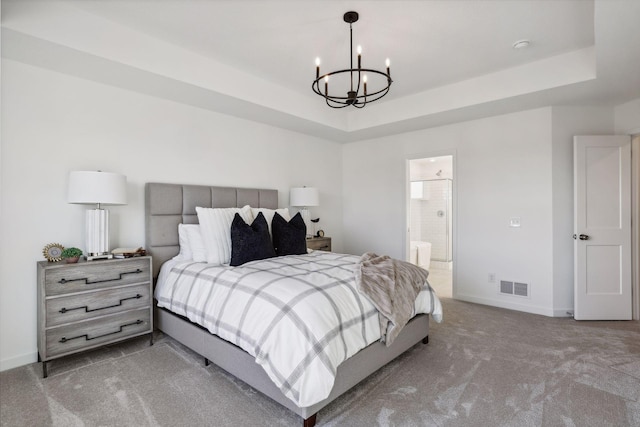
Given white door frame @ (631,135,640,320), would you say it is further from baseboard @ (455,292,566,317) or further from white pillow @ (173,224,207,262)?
white pillow @ (173,224,207,262)

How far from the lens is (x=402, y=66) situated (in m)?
3.47

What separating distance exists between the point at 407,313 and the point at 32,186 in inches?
128

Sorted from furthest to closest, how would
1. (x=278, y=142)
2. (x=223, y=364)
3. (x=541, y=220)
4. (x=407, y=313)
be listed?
1. (x=278, y=142)
2. (x=541, y=220)
3. (x=407, y=313)
4. (x=223, y=364)

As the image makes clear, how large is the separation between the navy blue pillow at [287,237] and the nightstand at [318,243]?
887 millimetres

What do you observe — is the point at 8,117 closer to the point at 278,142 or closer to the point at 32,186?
the point at 32,186

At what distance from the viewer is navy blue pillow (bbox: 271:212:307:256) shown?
3.49 metres

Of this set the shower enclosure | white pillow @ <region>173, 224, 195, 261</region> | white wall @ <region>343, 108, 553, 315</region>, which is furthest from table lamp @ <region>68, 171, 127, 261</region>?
the shower enclosure

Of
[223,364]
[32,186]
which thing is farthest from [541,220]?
[32,186]

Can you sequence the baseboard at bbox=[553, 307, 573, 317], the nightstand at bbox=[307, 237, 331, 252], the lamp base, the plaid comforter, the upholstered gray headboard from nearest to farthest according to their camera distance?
the plaid comforter, the lamp base, the upholstered gray headboard, the baseboard at bbox=[553, 307, 573, 317], the nightstand at bbox=[307, 237, 331, 252]

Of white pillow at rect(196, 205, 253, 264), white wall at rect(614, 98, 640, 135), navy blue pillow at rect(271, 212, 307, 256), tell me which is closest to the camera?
white pillow at rect(196, 205, 253, 264)

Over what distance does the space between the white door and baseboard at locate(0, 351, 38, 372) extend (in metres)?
5.39

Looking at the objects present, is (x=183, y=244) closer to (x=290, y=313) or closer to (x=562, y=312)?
(x=290, y=313)

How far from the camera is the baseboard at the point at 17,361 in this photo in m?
2.54

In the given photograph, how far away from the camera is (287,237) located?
353cm
